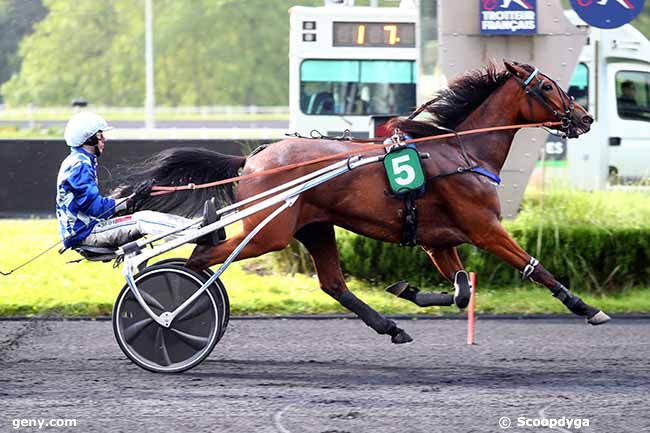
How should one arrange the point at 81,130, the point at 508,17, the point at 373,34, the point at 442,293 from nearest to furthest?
the point at 81,130 → the point at 442,293 → the point at 508,17 → the point at 373,34

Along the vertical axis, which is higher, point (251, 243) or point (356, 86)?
point (356, 86)

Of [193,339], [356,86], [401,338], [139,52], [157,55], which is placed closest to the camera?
[193,339]

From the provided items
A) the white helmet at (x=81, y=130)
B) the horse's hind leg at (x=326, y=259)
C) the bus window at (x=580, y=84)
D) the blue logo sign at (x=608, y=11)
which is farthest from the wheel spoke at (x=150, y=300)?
the bus window at (x=580, y=84)

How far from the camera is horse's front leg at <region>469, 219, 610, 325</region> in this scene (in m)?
6.74

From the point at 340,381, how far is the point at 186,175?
1806mm

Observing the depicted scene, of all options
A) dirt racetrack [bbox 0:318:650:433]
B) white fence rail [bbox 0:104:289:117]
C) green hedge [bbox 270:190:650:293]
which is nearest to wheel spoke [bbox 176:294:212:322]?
dirt racetrack [bbox 0:318:650:433]

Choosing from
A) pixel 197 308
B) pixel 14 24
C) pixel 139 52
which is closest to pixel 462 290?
pixel 197 308

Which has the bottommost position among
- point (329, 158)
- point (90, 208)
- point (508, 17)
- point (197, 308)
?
point (197, 308)

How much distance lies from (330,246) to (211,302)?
1056mm

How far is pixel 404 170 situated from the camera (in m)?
6.79

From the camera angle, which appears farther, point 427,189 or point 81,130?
point 427,189

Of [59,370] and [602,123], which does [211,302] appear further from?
[602,123]

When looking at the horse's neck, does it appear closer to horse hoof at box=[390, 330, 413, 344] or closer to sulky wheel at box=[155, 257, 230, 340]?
horse hoof at box=[390, 330, 413, 344]

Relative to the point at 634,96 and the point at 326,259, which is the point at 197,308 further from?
the point at 634,96
